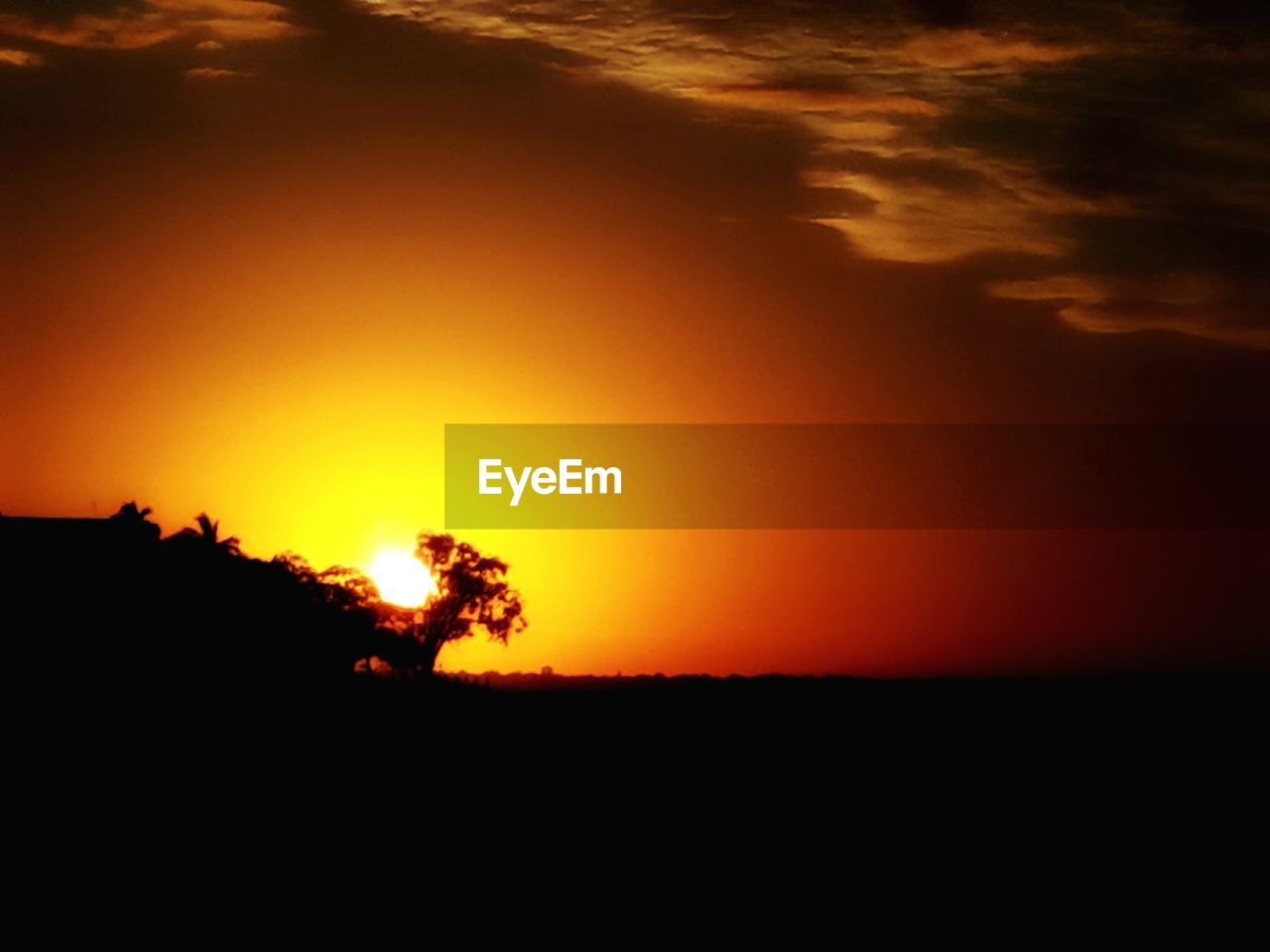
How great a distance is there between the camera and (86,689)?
2652 centimetres

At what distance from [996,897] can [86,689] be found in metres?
14.6

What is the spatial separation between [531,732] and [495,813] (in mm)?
14258

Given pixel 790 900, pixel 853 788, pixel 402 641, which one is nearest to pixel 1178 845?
pixel 853 788

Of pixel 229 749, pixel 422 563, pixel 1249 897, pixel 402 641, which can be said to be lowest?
pixel 1249 897

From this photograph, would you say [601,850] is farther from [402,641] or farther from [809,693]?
[809,693]

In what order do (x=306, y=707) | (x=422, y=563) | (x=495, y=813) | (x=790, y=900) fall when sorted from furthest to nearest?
1. (x=422, y=563)
2. (x=306, y=707)
3. (x=495, y=813)
4. (x=790, y=900)

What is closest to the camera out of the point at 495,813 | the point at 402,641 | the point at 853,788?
the point at 495,813

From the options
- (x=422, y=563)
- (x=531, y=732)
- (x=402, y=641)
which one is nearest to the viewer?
(x=531, y=732)

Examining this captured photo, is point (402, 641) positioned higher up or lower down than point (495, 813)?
higher up

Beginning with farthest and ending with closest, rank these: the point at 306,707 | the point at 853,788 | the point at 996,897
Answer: the point at 853,788 → the point at 306,707 → the point at 996,897

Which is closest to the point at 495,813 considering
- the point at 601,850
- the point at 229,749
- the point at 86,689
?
the point at 601,850

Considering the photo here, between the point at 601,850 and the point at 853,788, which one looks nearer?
the point at 601,850

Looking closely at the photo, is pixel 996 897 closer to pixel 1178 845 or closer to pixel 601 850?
pixel 601 850

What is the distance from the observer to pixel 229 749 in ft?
87.6
